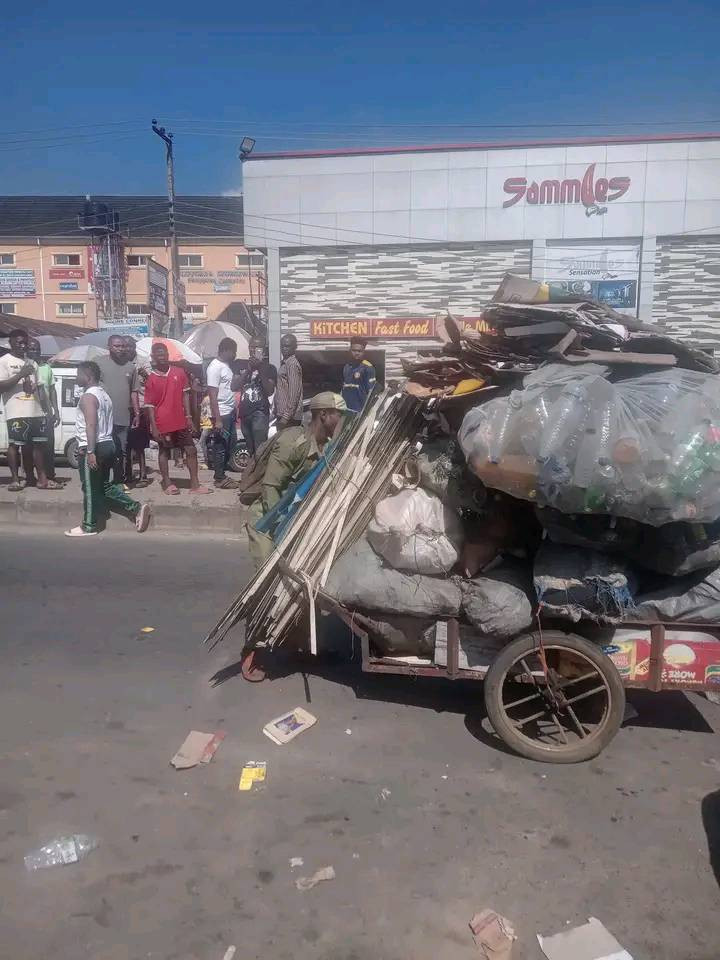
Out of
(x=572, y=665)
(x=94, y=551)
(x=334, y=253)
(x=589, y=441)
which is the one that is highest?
(x=334, y=253)

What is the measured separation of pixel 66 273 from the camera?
42.1 metres

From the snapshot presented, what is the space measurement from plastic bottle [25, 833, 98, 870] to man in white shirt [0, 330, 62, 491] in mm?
6756

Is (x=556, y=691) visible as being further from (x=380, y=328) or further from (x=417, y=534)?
(x=380, y=328)

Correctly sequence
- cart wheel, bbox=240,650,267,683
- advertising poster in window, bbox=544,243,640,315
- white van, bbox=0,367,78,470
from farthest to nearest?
1. advertising poster in window, bbox=544,243,640,315
2. white van, bbox=0,367,78,470
3. cart wheel, bbox=240,650,267,683

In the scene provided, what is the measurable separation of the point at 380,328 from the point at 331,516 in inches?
417

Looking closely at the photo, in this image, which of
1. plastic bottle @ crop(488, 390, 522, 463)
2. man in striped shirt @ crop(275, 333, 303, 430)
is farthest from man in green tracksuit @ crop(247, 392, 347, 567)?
man in striped shirt @ crop(275, 333, 303, 430)

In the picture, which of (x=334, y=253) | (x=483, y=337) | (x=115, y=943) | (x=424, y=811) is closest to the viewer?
(x=115, y=943)

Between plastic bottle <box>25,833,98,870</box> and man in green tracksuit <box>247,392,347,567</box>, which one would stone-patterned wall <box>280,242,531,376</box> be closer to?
man in green tracksuit <box>247,392,347,567</box>

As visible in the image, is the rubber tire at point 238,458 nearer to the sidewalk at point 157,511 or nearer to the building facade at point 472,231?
the sidewalk at point 157,511

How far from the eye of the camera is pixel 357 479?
3.92 m

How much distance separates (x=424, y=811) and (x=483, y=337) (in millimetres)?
2280

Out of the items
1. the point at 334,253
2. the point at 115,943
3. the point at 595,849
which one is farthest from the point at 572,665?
the point at 334,253

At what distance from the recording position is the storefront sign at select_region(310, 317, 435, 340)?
13.9 meters

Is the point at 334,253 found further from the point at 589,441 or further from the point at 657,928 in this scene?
the point at 657,928
